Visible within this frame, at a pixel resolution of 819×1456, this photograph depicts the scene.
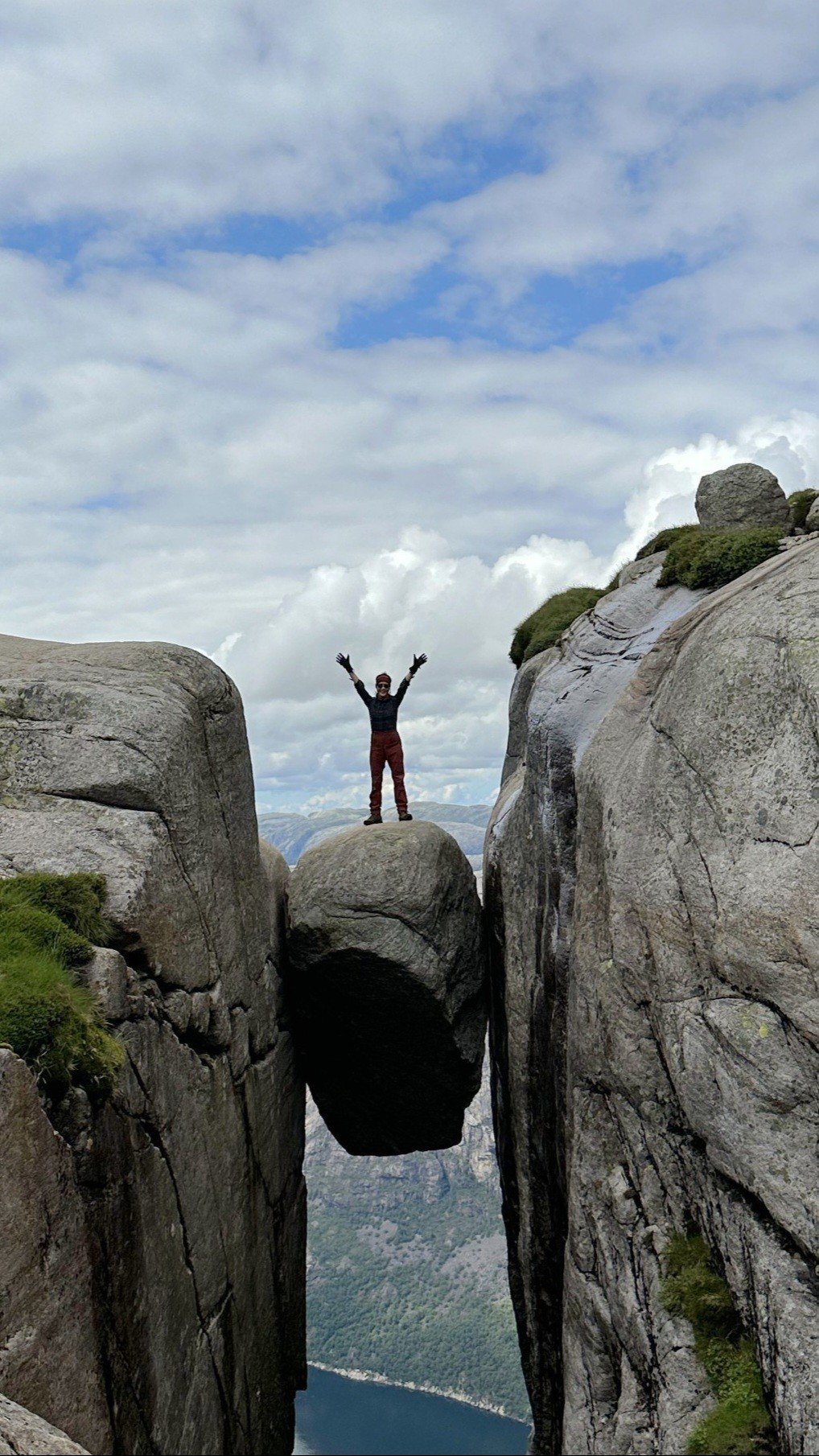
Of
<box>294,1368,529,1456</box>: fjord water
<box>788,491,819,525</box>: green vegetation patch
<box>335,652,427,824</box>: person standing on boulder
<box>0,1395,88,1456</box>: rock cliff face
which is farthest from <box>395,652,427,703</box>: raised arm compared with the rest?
<box>294,1368,529,1456</box>: fjord water

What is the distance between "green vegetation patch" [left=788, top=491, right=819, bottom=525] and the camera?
80.5 ft

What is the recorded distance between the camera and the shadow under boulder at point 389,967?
26469 mm

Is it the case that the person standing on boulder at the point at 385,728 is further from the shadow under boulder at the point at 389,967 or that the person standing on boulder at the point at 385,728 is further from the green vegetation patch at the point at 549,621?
the green vegetation patch at the point at 549,621

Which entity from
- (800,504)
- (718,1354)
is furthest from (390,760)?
(718,1354)

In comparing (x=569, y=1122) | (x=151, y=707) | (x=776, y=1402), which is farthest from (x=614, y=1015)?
(x=151, y=707)

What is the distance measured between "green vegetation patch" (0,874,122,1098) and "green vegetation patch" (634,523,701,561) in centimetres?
1722

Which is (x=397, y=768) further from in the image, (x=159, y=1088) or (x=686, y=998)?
(x=686, y=998)

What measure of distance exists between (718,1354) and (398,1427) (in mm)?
207150

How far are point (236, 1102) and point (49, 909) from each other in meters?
7.91

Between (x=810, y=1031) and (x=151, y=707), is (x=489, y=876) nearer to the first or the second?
(x=151, y=707)

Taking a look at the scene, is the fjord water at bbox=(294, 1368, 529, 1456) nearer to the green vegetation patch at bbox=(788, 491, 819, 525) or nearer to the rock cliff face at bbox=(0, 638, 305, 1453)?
the rock cliff face at bbox=(0, 638, 305, 1453)

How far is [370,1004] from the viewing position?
2747cm

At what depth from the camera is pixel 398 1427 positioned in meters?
186

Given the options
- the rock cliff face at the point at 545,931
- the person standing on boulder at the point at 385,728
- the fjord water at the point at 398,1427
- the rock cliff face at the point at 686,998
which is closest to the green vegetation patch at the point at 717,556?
the rock cliff face at the point at 545,931
